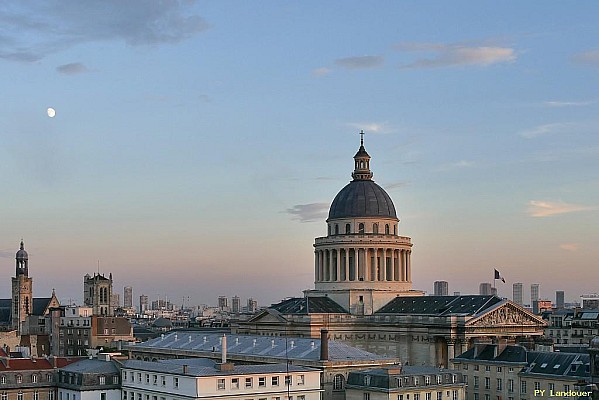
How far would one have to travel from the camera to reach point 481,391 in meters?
111

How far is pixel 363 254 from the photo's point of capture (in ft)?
527

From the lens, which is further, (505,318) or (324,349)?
(505,318)

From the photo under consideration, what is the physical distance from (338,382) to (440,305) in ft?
155

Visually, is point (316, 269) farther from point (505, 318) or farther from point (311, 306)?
point (505, 318)

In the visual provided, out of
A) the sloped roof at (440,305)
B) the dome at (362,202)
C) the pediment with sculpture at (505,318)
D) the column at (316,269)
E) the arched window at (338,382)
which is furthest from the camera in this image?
the column at (316,269)

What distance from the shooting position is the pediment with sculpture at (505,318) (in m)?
142

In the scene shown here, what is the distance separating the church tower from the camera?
15990 centimetres

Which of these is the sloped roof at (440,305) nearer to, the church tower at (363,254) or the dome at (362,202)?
the church tower at (363,254)

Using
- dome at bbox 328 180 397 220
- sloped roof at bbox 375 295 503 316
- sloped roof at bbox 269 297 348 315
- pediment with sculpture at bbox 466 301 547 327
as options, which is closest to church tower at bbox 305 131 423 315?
dome at bbox 328 180 397 220

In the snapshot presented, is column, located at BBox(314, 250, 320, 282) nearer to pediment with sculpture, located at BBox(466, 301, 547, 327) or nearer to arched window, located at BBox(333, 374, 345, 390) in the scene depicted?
pediment with sculpture, located at BBox(466, 301, 547, 327)

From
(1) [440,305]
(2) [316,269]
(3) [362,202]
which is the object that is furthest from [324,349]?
(2) [316,269]

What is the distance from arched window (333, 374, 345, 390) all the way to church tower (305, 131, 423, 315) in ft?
178

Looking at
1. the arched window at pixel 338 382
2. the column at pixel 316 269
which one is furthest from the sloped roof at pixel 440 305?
the arched window at pixel 338 382

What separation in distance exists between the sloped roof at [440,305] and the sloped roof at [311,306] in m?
6.39
